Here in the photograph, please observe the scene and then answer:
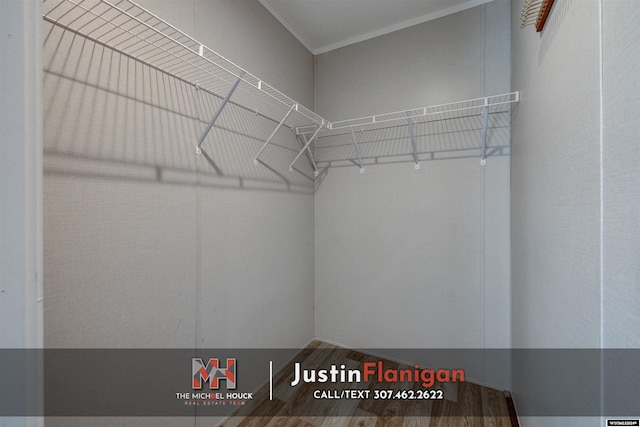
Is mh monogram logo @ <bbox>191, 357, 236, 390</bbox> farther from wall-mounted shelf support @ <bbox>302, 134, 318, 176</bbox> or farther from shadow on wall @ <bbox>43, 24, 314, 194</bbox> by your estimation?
wall-mounted shelf support @ <bbox>302, 134, 318, 176</bbox>

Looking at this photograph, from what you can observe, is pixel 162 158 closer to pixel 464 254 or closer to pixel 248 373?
pixel 248 373

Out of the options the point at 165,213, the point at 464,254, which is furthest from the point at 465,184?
the point at 165,213

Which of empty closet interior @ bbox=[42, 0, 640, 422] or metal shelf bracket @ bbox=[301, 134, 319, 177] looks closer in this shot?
empty closet interior @ bbox=[42, 0, 640, 422]

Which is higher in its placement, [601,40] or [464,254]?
[601,40]

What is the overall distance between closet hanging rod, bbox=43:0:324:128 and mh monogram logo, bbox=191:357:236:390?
1.29 meters

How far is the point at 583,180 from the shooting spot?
1.93 ft

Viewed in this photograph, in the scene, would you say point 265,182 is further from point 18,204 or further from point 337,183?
point 18,204

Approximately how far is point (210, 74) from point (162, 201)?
0.64 metres

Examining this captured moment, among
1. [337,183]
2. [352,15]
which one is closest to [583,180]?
[337,183]

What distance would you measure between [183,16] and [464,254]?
1.96 meters

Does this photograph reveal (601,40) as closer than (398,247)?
Yes

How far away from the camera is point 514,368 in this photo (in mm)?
1458

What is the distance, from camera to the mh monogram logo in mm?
1234

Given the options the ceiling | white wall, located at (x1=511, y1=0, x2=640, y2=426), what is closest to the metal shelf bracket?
the ceiling
